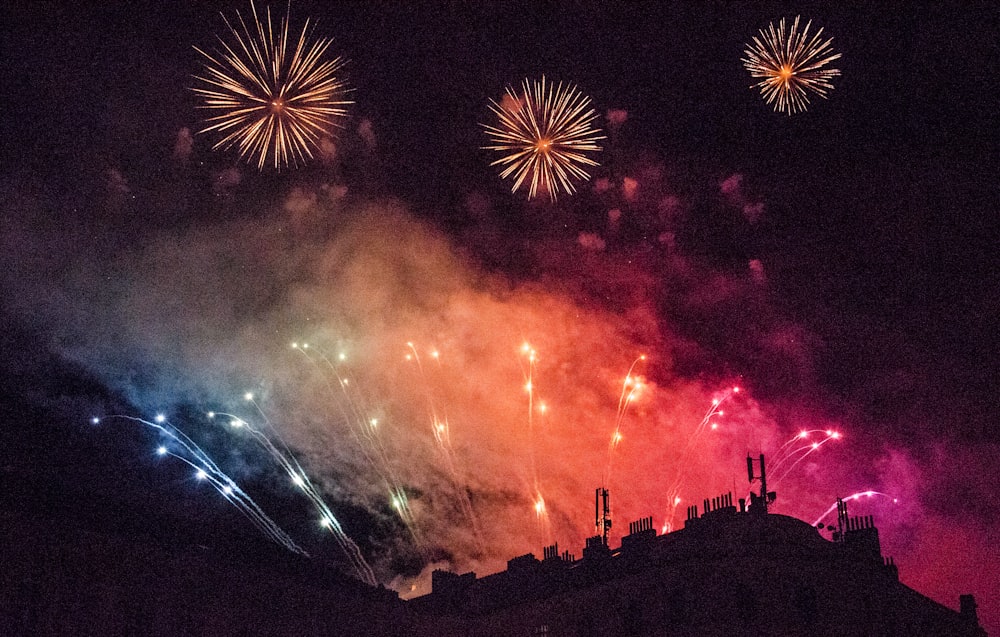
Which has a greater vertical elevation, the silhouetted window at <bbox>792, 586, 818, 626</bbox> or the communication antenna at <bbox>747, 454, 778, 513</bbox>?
the communication antenna at <bbox>747, 454, 778, 513</bbox>

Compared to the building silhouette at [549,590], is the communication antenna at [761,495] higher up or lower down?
higher up

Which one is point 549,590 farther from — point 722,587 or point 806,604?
point 806,604

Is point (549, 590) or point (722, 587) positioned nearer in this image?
point (722, 587)

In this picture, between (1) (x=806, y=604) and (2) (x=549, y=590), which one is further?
(2) (x=549, y=590)

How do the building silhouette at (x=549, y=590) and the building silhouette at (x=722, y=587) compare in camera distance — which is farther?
the building silhouette at (x=722, y=587)

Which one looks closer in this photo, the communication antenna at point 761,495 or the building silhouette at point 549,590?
the building silhouette at point 549,590

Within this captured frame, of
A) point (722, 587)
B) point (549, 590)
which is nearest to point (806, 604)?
point (722, 587)

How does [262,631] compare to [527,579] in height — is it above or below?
below

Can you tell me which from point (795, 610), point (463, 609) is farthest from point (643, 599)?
point (463, 609)

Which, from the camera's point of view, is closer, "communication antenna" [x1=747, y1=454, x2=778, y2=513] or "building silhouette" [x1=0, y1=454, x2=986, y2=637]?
"building silhouette" [x1=0, y1=454, x2=986, y2=637]

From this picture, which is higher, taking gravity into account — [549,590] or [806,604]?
[549,590]

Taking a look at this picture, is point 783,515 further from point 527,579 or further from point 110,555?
point 110,555
